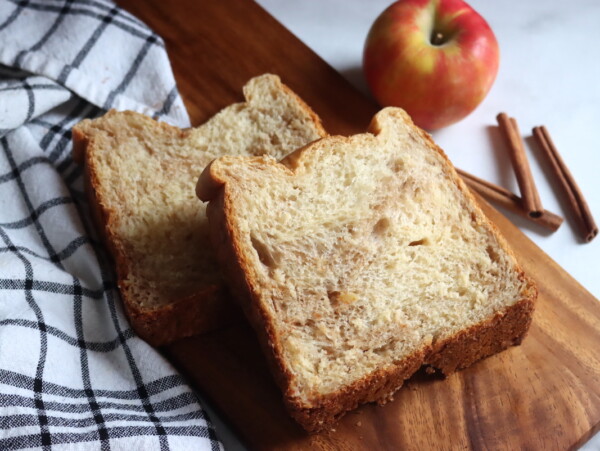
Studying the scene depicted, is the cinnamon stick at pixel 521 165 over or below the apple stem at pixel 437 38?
below

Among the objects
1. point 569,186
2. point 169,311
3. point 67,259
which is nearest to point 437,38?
point 569,186

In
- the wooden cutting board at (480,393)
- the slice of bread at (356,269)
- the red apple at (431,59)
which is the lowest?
the wooden cutting board at (480,393)

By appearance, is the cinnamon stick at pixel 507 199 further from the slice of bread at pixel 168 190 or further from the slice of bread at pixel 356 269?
the slice of bread at pixel 168 190

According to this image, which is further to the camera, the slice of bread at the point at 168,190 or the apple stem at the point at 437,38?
the apple stem at the point at 437,38

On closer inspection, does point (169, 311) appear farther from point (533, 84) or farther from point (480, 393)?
point (533, 84)

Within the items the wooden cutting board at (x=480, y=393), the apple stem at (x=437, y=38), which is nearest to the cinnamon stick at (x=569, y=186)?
the wooden cutting board at (x=480, y=393)

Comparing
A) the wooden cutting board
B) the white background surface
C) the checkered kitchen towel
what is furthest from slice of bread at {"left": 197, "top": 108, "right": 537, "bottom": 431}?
the white background surface
